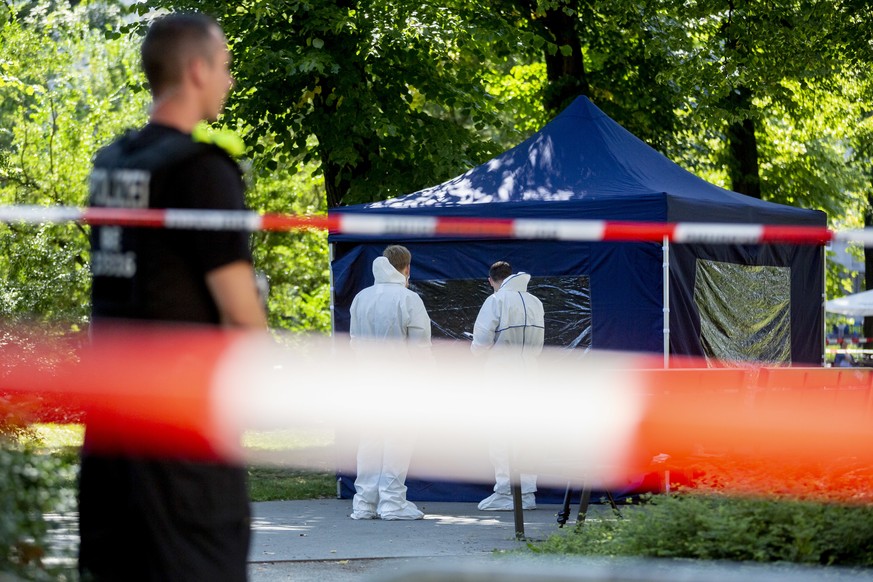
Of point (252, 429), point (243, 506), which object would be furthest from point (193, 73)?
point (252, 429)

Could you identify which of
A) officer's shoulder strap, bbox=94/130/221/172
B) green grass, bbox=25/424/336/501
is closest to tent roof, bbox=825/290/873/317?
green grass, bbox=25/424/336/501

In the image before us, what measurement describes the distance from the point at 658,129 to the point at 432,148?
4.57 metres

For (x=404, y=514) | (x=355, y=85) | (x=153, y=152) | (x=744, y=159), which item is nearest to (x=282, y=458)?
(x=355, y=85)

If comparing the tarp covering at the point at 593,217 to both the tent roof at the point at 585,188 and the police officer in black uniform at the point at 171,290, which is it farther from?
the police officer in black uniform at the point at 171,290

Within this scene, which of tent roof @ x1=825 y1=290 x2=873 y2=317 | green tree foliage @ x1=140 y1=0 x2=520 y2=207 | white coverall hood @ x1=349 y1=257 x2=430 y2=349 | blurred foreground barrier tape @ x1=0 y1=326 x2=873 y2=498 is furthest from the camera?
tent roof @ x1=825 y1=290 x2=873 y2=317

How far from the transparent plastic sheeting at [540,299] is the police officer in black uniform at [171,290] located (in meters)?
8.49

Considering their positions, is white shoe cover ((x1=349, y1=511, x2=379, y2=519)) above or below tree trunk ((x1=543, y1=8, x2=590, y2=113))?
below

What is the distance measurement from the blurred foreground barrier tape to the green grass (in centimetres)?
122

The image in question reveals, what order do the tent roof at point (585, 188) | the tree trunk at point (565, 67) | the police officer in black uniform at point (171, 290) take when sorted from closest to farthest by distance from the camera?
the police officer in black uniform at point (171, 290) < the tent roof at point (585, 188) < the tree trunk at point (565, 67)

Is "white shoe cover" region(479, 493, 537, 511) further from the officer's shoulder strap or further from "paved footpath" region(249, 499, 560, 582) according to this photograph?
the officer's shoulder strap

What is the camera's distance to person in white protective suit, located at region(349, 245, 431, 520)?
33.2ft

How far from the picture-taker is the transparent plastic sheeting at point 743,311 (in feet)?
38.2

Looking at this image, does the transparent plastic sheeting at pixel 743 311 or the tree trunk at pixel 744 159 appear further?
the tree trunk at pixel 744 159

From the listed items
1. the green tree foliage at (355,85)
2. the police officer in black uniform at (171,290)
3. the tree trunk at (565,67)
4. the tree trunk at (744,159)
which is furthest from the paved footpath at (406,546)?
the tree trunk at (744,159)
